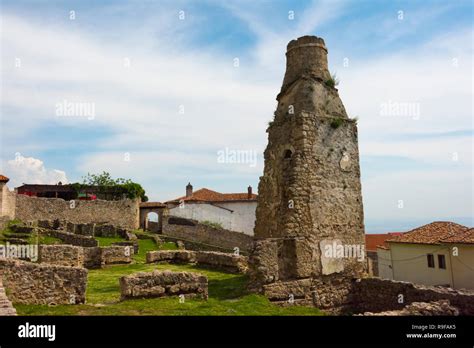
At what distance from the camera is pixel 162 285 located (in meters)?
9.45

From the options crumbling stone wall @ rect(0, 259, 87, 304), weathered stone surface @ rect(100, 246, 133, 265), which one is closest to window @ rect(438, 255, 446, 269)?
weathered stone surface @ rect(100, 246, 133, 265)

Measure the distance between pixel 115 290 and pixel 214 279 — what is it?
3.85m

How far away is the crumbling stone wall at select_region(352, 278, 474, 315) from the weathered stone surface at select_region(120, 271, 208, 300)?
5268mm

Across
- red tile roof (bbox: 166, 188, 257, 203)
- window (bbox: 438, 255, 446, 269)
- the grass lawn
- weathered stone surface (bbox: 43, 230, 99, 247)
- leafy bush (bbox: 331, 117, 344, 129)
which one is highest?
red tile roof (bbox: 166, 188, 257, 203)

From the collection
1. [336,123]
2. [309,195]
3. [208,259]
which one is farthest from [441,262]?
[309,195]

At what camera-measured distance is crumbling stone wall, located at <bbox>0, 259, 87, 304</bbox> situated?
26.1 ft

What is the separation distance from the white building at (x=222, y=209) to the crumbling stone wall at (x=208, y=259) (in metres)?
30.4

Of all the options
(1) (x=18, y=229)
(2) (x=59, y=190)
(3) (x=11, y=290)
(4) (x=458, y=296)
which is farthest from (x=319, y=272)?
(2) (x=59, y=190)

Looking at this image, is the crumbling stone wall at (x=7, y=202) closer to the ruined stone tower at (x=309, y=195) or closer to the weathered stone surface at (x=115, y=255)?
the weathered stone surface at (x=115, y=255)

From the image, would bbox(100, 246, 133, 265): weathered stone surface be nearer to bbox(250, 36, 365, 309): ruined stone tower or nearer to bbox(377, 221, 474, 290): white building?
bbox(250, 36, 365, 309): ruined stone tower

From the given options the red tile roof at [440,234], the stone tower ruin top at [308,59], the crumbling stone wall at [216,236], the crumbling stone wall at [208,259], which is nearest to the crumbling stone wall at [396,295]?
the crumbling stone wall at [208,259]

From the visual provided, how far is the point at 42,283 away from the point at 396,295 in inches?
376

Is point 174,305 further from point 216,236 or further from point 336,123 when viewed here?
point 216,236

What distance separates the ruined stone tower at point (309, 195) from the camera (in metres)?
10.9
